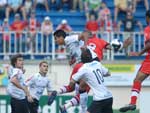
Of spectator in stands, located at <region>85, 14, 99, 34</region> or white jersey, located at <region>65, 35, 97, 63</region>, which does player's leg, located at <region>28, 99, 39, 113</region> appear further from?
spectator in stands, located at <region>85, 14, 99, 34</region>

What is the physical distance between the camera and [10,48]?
27.5 m

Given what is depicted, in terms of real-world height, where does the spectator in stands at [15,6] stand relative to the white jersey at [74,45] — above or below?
above

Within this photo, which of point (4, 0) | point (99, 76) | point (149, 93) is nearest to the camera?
point (99, 76)

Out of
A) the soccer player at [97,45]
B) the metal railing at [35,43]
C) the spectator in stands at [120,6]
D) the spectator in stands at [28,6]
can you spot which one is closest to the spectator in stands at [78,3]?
the spectator in stands at [120,6]

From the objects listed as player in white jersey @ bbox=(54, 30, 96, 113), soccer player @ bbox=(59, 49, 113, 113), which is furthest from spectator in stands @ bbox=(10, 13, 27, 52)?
soccer player @ bbox=(59, 49, 113, 113)

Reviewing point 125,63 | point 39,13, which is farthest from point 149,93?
point 39,13

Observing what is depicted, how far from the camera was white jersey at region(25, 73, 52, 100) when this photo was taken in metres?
21.5

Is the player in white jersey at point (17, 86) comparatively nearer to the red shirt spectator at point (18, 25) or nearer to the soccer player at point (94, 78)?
the soccer player at point (94, 78)

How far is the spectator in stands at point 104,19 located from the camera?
28375 mm

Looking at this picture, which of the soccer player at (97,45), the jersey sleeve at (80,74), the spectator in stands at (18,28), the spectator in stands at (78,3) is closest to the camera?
the jersey sleeve at (80,74)

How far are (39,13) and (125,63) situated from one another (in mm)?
4618

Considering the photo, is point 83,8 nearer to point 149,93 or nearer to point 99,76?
point 149,93

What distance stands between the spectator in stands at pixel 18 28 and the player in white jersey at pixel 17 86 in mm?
6435

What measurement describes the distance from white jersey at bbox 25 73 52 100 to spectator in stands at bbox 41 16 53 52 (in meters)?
6.04
